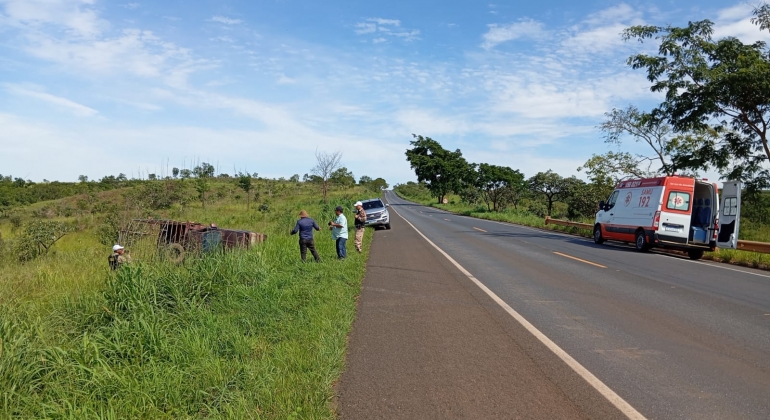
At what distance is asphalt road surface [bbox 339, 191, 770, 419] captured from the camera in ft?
13.8

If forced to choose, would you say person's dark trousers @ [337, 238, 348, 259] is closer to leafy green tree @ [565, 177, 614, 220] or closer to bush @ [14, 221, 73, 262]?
bush @ [14, 221, 73, 262]

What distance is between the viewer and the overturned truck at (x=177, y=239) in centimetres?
987

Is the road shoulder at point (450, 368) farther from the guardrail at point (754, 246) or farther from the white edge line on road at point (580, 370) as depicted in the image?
the guardrail at point (754, 246)

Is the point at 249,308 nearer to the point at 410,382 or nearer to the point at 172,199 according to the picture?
the point at 410,382

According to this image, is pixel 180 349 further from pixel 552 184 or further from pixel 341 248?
pixel 552 184

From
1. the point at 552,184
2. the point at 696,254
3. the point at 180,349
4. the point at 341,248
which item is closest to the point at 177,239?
the point at 341,248

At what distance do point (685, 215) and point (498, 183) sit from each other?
42.4 metres

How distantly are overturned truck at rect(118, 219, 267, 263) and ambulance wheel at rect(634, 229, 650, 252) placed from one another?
1292 cm

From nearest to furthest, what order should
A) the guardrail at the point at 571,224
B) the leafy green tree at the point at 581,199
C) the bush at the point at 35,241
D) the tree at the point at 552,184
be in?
1. the bush at the point at 35,241
2. the guardrail at the point at 571,224
3. the leafy green tree at the point at 581,199
4. the tree at the point at 552,184

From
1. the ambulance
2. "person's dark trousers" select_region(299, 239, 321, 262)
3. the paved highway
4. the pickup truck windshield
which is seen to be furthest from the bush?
the ambulance

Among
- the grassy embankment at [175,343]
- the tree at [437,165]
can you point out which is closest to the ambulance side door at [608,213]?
the grassy embankment at [175,343]

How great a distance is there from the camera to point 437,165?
267 feet

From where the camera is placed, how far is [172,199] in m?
41.4

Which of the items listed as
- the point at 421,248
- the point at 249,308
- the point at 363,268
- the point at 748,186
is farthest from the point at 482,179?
the point at 249,308
